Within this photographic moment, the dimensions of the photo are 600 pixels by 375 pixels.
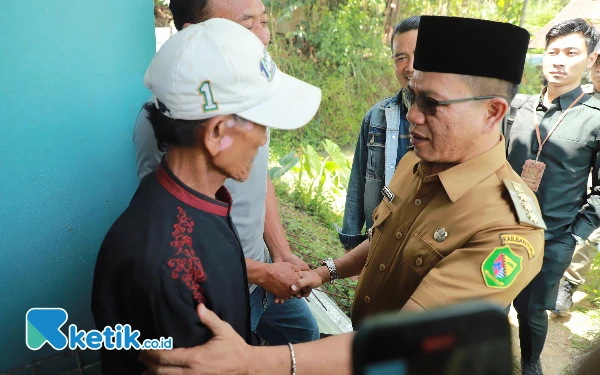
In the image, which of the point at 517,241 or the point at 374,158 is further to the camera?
the point at 374,158

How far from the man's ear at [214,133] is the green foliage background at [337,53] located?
781cm

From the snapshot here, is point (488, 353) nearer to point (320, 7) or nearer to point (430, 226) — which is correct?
point (430, 226)

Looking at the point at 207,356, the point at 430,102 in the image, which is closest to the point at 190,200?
the point at 207,356

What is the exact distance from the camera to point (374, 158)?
2.94m

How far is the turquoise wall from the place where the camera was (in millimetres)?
2016

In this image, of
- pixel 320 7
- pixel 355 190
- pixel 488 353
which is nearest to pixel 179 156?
pixel 488 353

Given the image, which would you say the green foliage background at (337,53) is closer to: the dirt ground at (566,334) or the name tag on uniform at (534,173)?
the dirt ground at (566,334)

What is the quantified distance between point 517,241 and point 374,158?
161cm

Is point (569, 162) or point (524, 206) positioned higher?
point (524, 206)

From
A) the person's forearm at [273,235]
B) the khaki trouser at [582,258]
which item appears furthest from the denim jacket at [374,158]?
the khaki trouser at [582,258]

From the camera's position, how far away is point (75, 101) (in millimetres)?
2174

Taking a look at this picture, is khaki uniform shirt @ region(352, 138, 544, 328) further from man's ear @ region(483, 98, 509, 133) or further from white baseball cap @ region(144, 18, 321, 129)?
white baseball cap @ region(144, 18, 321, 129)

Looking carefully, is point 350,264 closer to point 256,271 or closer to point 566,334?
point 256,271

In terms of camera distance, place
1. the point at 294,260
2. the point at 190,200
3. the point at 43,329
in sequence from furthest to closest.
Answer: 1. the point at 294,260
2. the point at 43,329
3. the point at 190,200
